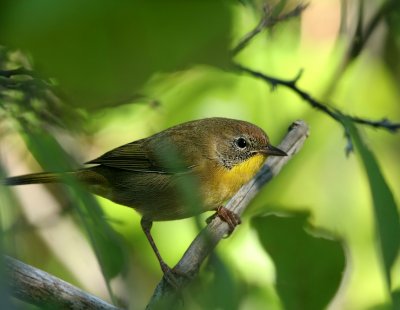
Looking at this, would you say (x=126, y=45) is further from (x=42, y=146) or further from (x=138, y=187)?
(x=138, y=187)

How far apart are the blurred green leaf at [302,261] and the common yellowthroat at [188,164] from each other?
1.94m

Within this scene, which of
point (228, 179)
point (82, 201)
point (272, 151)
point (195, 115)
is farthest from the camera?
point (228, 179)

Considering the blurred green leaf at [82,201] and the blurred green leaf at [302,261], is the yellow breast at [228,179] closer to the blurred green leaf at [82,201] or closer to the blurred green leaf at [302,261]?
the blurred green leaf at [302,261]

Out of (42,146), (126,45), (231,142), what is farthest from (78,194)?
(231,142)

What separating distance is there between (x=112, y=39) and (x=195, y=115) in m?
2.15

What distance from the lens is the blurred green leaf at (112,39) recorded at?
1.89 ft

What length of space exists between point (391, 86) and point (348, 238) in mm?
1369

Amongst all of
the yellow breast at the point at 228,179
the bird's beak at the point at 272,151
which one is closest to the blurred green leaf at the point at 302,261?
the bird's beak at the point at 272,151

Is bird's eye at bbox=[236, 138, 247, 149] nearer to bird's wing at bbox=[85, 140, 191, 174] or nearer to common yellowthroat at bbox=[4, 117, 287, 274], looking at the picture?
common yellowthroat at bbox=[4, 117, 287, 274]

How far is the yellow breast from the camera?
3.23 metres

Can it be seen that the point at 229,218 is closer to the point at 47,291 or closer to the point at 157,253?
the point at 157,253

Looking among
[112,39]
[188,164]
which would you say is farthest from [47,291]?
[188,164]

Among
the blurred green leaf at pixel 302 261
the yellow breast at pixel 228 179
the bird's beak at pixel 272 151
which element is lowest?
the blurred green leaf at pixel 302 261

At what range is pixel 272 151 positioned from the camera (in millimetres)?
3111
